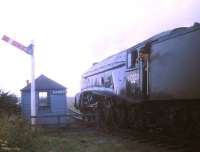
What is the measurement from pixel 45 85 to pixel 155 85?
493 inches

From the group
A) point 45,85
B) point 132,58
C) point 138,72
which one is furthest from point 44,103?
point 138,72

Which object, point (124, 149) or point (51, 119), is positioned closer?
point (124, 149)

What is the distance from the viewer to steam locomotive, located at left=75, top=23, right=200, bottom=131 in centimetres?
1269

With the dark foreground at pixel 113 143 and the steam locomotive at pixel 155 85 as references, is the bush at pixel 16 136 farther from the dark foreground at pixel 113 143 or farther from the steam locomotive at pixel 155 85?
the steam locomotive at pixel 155 85

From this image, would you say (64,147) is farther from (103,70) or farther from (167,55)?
(103,70)

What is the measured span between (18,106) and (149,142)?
547 inches

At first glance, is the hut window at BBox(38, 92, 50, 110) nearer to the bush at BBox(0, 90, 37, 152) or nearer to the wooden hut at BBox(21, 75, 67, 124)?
the wooden hut at BBox(21, 75, 67, 124)

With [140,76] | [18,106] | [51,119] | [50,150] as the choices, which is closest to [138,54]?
[140,76]

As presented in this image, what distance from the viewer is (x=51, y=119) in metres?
25.9

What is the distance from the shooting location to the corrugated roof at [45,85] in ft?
86.0

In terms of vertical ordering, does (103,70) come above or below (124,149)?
above

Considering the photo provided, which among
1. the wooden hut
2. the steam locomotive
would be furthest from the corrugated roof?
the steam locomotive

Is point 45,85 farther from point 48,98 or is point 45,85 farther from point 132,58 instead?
point 132,58

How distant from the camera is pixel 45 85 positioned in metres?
26.5
